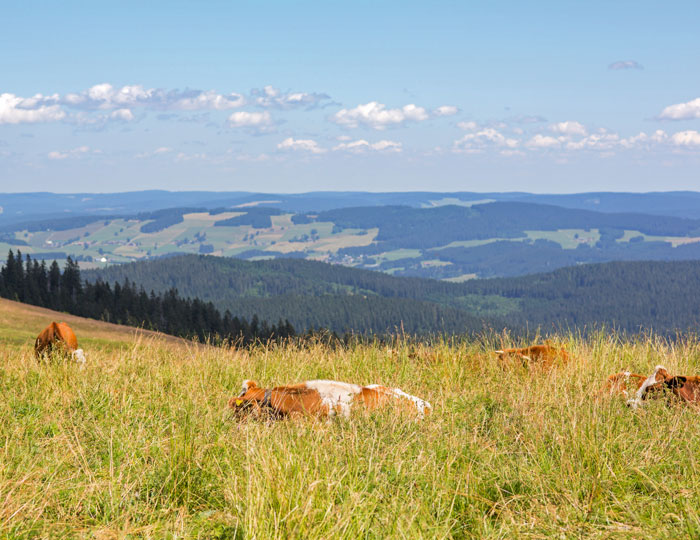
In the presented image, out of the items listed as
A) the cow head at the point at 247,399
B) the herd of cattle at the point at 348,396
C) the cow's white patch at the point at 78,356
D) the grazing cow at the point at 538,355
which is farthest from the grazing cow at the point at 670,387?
the cow's white patch at the point at 78,356

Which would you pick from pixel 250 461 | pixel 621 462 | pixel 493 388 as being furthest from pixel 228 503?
pixel 493 388

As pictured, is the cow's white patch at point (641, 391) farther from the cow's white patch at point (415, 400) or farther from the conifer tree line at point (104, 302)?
the conifer tree line at point (104, 302)

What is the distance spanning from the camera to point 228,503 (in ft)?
16.4

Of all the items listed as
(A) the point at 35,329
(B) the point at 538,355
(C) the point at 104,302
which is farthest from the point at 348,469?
(C) the point at 104,302

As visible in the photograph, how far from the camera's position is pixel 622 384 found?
8367mm

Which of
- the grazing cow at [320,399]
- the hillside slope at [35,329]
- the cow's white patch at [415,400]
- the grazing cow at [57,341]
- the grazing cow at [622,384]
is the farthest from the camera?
the hillside slope at [35,329]

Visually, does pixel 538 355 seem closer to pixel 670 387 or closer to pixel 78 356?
pixel 670 387

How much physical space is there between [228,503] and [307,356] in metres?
6.22

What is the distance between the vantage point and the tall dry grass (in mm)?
4504

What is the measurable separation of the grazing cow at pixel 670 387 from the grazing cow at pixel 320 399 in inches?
105

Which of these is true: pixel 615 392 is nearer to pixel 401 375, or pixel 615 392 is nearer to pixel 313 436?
pixel 401 375

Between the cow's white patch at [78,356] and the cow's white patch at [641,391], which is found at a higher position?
the cow's white patch at [641,391]

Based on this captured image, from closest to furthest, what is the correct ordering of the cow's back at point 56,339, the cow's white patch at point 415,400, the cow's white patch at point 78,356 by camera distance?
the cow's white patch at point 415,400, the cow's white patch at point 78,356, the cow's back at point 56,339

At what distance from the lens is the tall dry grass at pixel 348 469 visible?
14.8 ft
